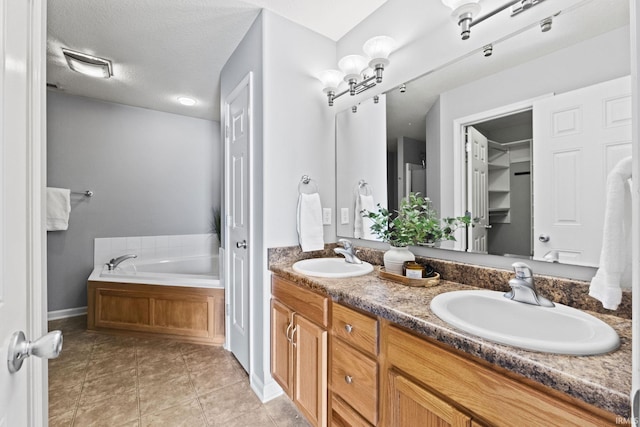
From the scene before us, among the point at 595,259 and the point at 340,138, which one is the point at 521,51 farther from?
the point at 340,138

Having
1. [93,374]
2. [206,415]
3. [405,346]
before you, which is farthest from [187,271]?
[405,346]

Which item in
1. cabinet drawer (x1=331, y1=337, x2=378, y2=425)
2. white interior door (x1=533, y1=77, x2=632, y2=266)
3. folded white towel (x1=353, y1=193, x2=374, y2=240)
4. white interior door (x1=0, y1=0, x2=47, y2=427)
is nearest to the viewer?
white interior door (x1=0, y1=0, x2=47, y2=427)

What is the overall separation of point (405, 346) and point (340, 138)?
58.1 inches

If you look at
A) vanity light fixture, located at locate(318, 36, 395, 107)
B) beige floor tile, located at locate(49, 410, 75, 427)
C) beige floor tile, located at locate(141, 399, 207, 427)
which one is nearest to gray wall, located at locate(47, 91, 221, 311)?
beige floor tile, located at locate(49, 410, 75, 427)

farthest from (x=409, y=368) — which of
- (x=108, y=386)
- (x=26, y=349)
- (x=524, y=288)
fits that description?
(x=108, y=386)

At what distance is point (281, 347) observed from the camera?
5.27 ft

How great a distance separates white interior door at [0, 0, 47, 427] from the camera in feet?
1.68

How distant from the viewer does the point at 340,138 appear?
2.01m

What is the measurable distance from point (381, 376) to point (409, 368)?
0.15 m

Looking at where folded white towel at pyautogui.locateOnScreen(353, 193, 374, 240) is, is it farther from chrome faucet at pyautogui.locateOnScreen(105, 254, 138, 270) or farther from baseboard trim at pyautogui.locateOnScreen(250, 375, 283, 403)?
chrome faucet at pyautogui.locateOnScreen(105, 254, 138, 270)

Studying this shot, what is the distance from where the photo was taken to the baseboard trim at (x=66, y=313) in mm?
2928

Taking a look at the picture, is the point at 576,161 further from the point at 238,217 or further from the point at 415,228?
the point at 238,217

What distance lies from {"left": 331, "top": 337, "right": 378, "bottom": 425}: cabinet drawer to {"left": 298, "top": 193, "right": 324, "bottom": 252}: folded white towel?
0.70 m

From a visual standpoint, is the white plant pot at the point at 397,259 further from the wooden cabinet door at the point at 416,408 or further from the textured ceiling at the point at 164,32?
the textured ceiling at the point at 164,32
